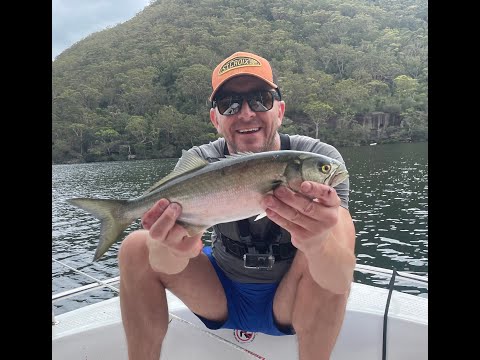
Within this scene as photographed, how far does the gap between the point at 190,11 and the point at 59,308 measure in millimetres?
123323

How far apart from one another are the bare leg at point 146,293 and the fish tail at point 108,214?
34cm

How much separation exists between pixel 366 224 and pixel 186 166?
732 inches

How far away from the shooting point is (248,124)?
3348mm

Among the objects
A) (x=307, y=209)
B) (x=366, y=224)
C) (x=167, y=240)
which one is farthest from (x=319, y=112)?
(x=307, y=209)

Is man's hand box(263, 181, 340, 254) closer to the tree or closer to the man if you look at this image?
the man

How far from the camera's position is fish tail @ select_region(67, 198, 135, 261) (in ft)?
8.95

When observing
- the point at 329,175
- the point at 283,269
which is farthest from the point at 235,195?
the point at 283,269

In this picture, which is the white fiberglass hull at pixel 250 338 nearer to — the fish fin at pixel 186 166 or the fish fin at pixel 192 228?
the fish fin at pixel 192 228

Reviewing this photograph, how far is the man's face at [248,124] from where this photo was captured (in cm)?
336

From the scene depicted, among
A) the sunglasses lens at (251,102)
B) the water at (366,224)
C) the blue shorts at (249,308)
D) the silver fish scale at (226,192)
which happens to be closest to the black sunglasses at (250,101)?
the sunglasses lens at (251,102)

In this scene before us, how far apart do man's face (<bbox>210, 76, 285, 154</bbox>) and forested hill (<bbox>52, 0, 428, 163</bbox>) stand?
6163 centimetres

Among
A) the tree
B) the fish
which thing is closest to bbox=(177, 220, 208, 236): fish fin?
the fish

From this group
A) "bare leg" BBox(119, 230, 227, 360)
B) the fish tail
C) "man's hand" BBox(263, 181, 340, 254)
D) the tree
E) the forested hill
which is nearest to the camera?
"man's hand" BBox(263, 181, 340, 254)
